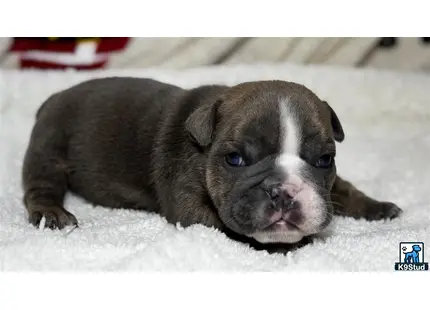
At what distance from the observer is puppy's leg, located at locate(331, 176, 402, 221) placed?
11.7 feet

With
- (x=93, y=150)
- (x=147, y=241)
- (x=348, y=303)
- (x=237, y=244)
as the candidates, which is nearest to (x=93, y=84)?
(x=93, y=150)

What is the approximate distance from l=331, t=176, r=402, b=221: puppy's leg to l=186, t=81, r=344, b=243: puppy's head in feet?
1.97

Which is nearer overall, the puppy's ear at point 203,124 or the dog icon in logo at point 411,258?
the dog icon in logo at point 411,258

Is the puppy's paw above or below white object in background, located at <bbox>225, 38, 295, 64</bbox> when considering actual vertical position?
below

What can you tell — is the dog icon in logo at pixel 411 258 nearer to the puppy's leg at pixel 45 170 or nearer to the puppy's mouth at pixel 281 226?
the puppy's mouth at pixel 281 226

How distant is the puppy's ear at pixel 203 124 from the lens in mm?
3016

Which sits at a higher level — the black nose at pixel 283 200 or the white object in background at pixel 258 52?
the black nose at pixel 283 200

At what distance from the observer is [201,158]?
3.14 metres

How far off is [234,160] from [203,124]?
0.70 ft

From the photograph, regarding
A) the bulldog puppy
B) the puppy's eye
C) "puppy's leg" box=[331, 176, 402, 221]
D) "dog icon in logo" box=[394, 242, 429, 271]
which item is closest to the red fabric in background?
the bulldog puppy

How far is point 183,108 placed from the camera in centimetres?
342

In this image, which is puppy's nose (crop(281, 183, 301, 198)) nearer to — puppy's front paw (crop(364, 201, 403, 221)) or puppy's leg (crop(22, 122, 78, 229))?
puppy's front paw (crop(364, 201, 403, 221))

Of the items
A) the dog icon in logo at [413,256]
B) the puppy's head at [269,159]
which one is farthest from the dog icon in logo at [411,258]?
the puppy's head at [269,159]

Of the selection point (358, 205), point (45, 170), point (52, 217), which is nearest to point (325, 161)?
point (358, 205)
